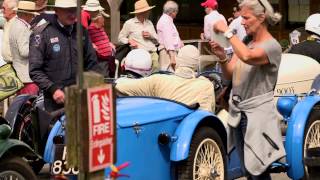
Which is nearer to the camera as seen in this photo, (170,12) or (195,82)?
(195,82)

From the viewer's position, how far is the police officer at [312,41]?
9030 millimetres

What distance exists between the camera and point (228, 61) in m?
6.48

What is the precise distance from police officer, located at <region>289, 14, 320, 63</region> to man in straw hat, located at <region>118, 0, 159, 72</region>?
4.61m

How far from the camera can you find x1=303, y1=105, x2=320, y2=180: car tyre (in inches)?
291

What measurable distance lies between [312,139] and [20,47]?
3928mm

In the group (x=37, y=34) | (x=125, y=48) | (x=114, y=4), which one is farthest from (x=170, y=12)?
(x=37, y=34)

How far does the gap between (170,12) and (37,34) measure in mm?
6969

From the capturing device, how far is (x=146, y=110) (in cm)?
670

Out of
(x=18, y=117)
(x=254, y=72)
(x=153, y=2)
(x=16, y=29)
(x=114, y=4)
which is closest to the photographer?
(x=254, y=72)

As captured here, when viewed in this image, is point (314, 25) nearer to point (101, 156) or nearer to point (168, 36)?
point (101, 156)

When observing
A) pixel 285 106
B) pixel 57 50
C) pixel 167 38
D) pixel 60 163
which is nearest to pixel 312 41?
pixel 285 106

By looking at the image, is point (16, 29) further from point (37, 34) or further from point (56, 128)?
point (56, 128)

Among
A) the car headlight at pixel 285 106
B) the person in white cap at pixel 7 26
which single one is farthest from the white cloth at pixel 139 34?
the car headlight at pixel 285 106

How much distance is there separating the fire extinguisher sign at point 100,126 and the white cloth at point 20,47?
218 inches
